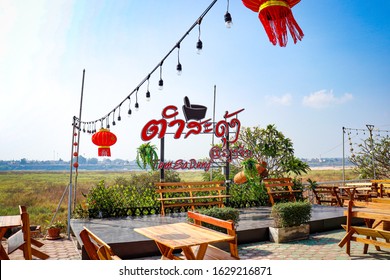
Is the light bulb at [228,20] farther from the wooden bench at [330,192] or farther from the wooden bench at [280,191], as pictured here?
the wooden bench at [330,192]

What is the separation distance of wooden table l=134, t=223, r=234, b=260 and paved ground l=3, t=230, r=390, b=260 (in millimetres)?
1673

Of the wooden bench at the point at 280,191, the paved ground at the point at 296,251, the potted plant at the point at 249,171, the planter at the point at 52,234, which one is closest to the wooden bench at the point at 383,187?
the wooden bench at the point at 280,191

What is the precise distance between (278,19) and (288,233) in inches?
159

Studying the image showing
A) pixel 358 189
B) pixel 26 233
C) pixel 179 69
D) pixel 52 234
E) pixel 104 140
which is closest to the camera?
pixel 26 233

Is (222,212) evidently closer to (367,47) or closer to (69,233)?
(69,233)

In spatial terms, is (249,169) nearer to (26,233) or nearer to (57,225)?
(57,225)

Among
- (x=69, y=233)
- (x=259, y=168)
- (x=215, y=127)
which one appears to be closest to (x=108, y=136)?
(x=69, y=233)

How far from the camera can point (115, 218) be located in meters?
7.11

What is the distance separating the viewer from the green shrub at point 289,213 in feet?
18.6

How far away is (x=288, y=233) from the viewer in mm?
5715

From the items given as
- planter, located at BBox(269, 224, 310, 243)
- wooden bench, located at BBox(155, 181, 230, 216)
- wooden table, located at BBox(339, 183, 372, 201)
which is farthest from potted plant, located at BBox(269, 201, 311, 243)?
wooden table, located at BBox(339, 183, 372, 201)

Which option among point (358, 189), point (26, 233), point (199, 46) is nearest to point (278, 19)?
point (199, 46)

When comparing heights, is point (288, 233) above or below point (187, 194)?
below
